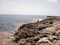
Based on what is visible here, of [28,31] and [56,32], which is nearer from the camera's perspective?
[56,32]

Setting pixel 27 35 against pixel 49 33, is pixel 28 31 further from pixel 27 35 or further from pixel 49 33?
pixel 49 33

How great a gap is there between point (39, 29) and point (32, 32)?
4.31 feet

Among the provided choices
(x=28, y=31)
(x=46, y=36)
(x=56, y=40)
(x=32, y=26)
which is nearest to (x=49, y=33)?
(x=46, y=36)

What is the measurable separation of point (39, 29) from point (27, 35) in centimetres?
204

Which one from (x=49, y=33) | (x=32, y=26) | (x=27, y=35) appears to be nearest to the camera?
(x=49, y=33)

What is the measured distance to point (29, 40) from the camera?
1727 cm

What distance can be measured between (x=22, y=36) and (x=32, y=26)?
2931mm

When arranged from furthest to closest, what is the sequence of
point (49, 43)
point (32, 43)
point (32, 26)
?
1. point (32, 26)
2. point (32, 43)
3. point (49, 43)

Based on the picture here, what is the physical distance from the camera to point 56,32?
17.1 m

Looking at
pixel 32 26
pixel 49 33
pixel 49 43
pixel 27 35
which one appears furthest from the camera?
pixel 32 26

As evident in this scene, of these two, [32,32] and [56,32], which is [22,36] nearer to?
[32,32]

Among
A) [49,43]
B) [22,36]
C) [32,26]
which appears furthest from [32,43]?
[32,26]

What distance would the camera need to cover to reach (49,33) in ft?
57.2

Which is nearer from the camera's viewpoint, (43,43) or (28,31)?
(43,43)
